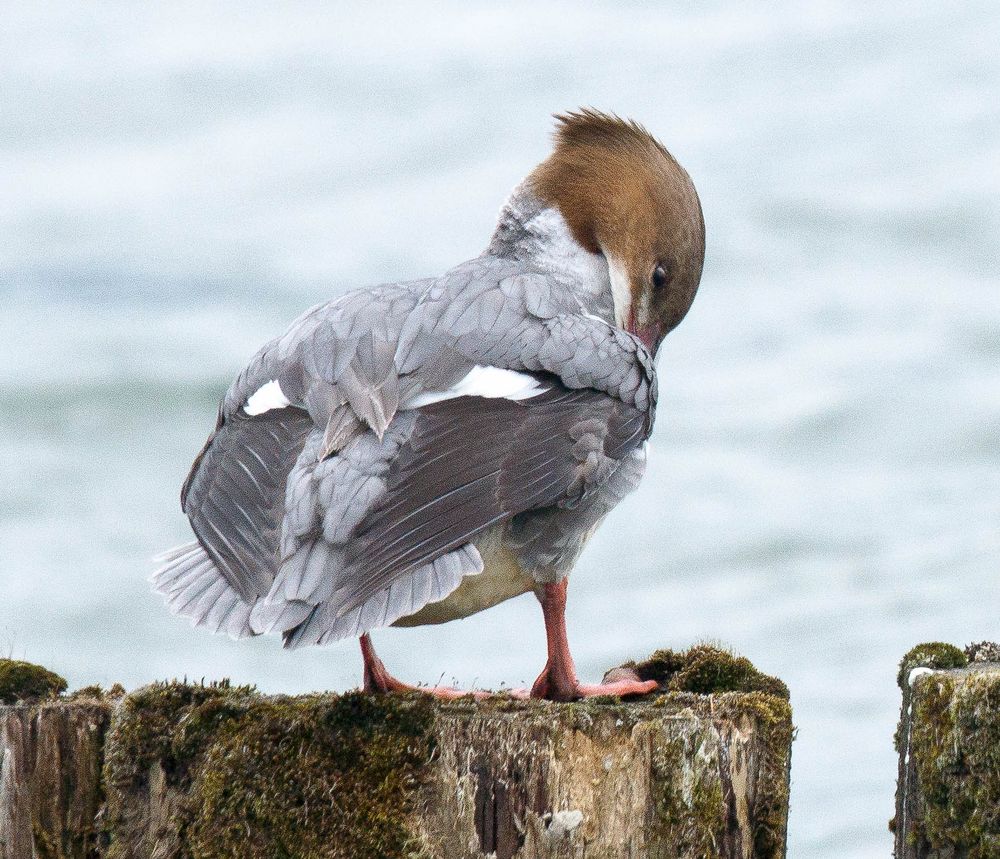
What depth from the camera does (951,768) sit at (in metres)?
4.28

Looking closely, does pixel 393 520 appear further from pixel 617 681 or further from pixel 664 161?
pixel 664 161

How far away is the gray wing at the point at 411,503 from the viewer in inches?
177

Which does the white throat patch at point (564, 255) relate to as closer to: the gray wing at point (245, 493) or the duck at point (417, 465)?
the duck at point (417, 465)

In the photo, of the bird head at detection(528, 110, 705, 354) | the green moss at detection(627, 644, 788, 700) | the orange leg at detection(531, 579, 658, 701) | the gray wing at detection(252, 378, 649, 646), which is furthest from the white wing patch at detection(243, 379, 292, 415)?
the bird head at detection(528, 110, 705, 354)

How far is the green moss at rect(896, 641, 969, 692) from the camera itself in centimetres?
481

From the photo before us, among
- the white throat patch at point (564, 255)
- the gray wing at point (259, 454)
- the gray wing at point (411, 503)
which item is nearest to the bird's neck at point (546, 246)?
the white throat patch at point (564, 255)

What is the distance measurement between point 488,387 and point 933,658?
A: 1610 mm

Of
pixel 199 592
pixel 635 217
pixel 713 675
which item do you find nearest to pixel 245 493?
pixel 199 592

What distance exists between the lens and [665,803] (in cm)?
437

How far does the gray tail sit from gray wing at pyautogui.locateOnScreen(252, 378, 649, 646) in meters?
0.23

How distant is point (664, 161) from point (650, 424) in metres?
1.90

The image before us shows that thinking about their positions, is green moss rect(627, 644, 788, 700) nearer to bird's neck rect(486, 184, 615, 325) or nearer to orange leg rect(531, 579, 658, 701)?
orange leg rect(531, 579, 658, 701)

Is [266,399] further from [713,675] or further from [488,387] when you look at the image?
[713,675]

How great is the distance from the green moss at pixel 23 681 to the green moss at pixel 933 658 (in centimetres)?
272
